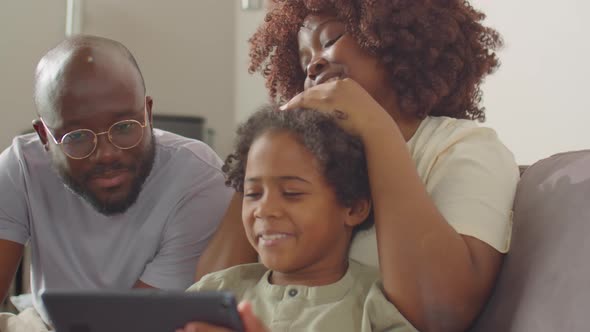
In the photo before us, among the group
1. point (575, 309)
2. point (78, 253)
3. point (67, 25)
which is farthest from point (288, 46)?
point (67, 25)

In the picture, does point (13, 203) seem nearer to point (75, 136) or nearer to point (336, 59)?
point (75, 136)

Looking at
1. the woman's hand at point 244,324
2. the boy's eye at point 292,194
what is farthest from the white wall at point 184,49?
the woman's hand at point 244,324

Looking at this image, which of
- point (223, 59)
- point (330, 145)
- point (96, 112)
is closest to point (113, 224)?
point (96, 112)

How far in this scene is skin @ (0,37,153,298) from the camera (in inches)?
62.6

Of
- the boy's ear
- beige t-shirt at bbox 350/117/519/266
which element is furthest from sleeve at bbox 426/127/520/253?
the boy's ear

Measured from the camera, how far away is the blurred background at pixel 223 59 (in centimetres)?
187

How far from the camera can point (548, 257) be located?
1104mm

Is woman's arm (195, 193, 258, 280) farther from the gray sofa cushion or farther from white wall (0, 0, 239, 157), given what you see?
white wall (0, 0, 239, 157)

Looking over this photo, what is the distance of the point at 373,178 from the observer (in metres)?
1.24

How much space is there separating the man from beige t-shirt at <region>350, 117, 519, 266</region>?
475 mm

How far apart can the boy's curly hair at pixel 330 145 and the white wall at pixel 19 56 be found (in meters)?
2.67

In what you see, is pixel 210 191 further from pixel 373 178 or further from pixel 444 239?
pixel 444 239

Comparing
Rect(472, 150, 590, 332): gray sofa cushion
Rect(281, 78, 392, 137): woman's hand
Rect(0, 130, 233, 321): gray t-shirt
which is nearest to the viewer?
Rect(472, 150, 590, 332): gray sofa cushion

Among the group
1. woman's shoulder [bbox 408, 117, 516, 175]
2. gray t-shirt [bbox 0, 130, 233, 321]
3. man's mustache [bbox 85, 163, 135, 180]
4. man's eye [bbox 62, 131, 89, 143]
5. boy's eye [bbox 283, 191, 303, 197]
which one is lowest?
gray t-shirt [bbox 0, 130, 233, 321]
